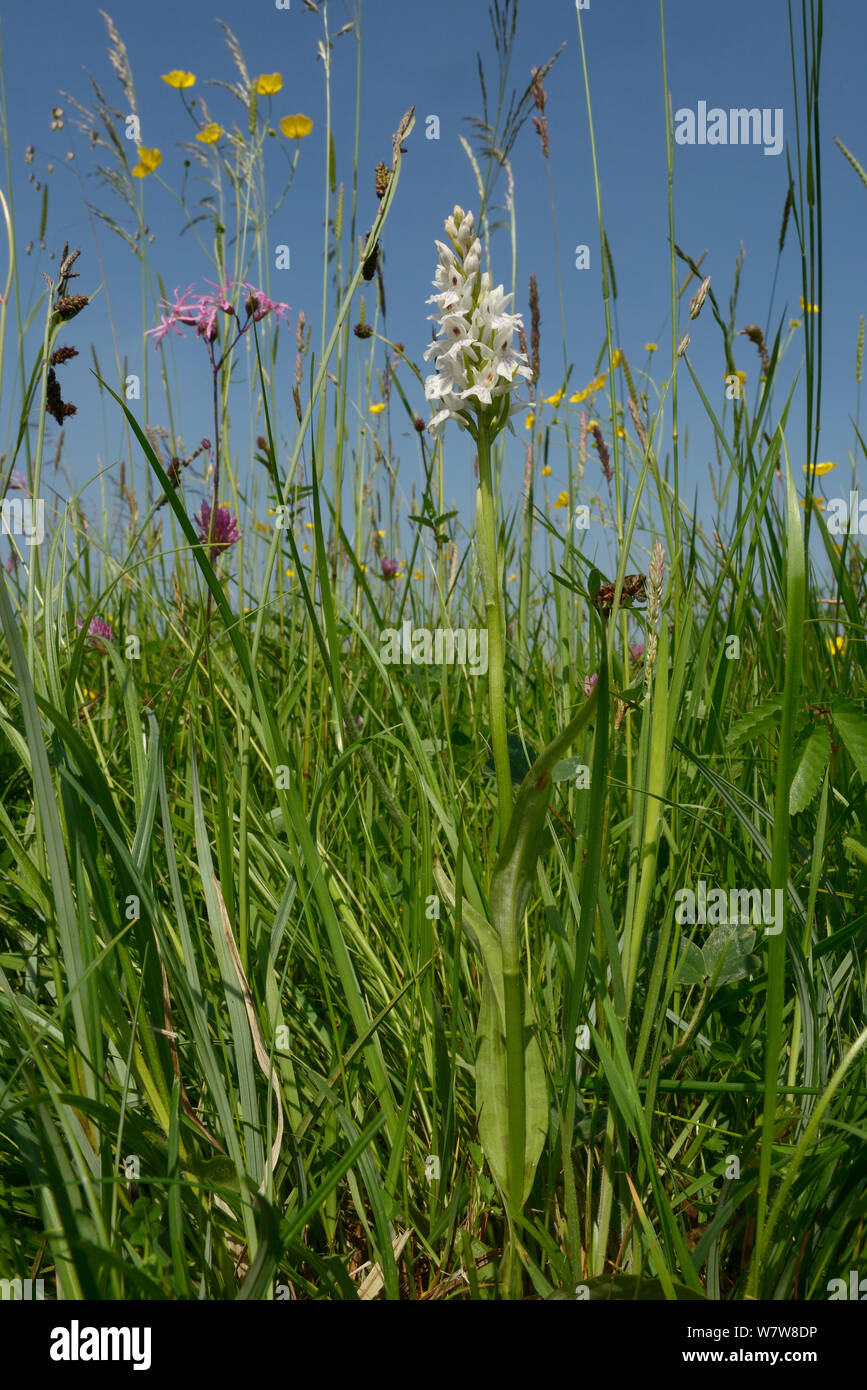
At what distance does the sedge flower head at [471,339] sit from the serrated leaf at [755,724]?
16.7 inches

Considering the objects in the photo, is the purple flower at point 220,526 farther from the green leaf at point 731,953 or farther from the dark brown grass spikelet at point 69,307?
the green leaf at point 731,953

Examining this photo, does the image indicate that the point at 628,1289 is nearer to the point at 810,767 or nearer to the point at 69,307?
the point at 810,767

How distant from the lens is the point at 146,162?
199 centimetres

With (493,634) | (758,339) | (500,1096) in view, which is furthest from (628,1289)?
(758,339)

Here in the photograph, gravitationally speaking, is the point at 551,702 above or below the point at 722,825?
above

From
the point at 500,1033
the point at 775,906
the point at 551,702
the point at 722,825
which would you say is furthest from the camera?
the point at 551,702

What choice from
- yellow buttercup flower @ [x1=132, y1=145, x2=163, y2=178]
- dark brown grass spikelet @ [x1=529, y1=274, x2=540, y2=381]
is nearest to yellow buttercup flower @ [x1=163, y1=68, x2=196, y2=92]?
yellow buttercup flower @ [x1=132, y1=145, x2=163, y2=178]

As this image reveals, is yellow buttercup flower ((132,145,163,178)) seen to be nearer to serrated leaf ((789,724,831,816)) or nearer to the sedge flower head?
the sedge flower head

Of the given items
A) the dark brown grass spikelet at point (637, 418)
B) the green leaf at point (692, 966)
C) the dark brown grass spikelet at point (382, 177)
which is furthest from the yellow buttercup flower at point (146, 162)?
the green leaf at point (692, 966)

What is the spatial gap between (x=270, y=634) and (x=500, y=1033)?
5.49 feet

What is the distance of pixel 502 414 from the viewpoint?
0.71 metres

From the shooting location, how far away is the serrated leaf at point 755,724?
888 mm
